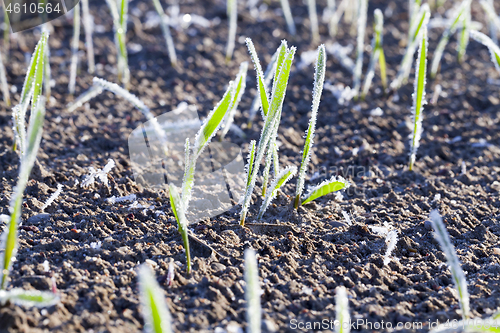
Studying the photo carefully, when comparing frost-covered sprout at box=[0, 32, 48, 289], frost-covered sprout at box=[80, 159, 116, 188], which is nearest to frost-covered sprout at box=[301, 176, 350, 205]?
frost-covered sprout at box=[80, 159, 116, 188]

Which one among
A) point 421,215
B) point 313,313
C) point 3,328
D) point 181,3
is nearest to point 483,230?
point 421,215

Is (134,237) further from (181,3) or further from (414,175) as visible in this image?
(181,3)

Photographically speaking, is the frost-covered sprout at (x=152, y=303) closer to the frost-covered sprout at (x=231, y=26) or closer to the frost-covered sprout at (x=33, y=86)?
the frost-covered sprout at (x=33, y=86)

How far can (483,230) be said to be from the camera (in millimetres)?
1187

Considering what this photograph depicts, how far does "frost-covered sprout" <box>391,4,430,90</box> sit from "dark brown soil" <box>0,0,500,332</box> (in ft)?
0.22

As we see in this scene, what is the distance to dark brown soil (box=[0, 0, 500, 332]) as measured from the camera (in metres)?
0.91

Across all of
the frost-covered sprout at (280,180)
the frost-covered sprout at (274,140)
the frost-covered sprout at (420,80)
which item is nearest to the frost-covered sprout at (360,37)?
the frost-covered sprout at (420,80)

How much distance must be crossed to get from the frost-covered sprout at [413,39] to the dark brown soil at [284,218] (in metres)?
0.07

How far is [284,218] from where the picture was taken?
3.96ft

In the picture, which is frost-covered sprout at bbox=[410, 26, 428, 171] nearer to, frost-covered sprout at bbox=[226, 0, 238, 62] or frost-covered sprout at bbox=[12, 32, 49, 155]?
frost-covered sprout at bbox=[226, 0, 238, 62]

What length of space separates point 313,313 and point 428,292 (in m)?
0.28

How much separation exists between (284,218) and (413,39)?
3.01ft

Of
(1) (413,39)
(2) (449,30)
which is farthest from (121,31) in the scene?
(2) (449,30)

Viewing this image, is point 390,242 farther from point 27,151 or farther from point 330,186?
point 27,151
